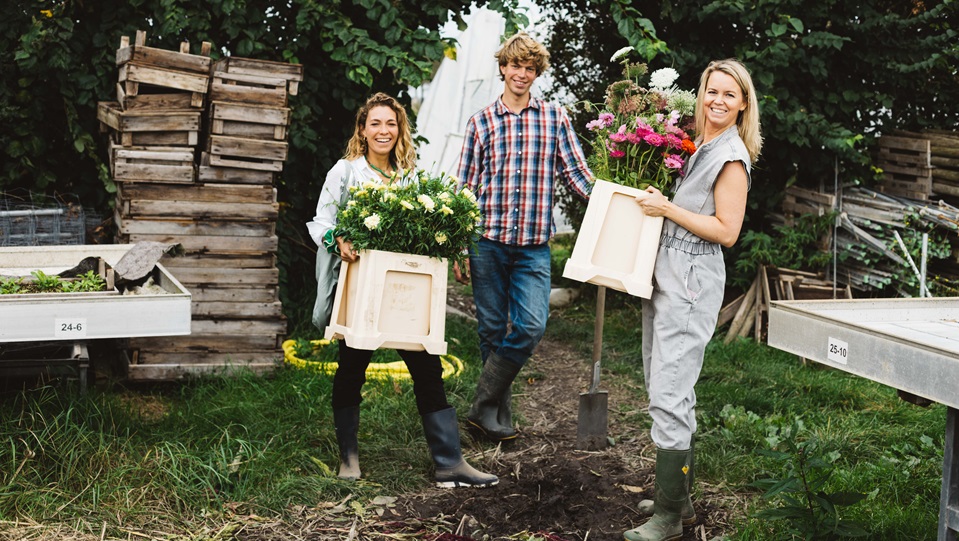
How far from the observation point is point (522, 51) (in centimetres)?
461

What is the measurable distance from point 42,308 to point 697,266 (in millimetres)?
2393

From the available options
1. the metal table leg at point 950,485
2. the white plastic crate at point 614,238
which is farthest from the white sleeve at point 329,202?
the metal table leg at point 950,485

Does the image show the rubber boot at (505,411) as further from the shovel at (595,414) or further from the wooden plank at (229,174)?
the wooden plank at (229,174)

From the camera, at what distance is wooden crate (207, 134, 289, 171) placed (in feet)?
18.9

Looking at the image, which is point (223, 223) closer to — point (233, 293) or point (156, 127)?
point (233, 293)

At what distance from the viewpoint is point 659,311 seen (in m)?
3.73

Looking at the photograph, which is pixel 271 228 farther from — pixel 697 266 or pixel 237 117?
Answer: pixel 697 266

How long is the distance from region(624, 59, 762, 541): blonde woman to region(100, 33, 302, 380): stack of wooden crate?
2.91m

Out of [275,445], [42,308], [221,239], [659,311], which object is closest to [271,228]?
[221,239]

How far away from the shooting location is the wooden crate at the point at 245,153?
5762 mm

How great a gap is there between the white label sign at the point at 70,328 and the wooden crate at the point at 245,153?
2415mm

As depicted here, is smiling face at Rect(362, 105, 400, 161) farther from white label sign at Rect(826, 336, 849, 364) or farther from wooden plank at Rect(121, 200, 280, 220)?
white label sign at Rect(826, 336, 849, 364)

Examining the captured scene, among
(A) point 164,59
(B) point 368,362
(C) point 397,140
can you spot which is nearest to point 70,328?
(B) point 368,362

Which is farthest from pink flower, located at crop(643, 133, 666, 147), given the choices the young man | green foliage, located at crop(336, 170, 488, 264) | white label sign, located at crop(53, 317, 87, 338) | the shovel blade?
white label sign, located at crop(53, 317, 87, 338)
